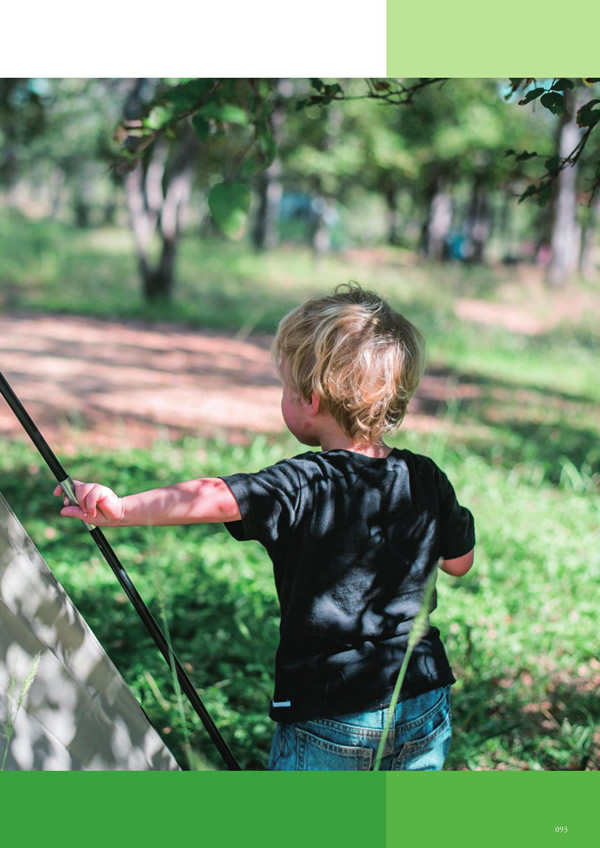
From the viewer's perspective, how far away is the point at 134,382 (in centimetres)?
755

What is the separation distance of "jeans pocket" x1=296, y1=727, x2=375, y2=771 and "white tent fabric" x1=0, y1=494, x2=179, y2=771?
0.34 meters

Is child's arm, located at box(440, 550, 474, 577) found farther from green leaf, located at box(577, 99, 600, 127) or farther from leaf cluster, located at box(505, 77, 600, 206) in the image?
green leaf, located at box(577, 99, 600, 127)

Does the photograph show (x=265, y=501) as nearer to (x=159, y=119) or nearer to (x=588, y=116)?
(x=588, y=116)

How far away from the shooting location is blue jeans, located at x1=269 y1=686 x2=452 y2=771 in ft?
5.23

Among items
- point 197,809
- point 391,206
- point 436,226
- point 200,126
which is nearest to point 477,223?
point 391,206

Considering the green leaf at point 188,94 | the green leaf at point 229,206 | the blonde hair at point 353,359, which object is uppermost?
the green leaf at point 188,94

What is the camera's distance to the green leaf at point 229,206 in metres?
2.30

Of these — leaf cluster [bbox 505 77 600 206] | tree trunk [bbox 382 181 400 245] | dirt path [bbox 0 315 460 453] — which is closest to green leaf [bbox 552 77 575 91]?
leaf cluster [bbox 505 77 600 206]

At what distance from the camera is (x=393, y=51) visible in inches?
80.6

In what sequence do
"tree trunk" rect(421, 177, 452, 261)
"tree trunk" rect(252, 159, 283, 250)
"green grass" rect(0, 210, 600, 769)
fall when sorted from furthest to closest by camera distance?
1. "tree trunk" rect(421, 177, 452, 261)
2. "tree trunk" rect(252, 159, 283, 250)
3. "green grass" rect(0, 210, 600, 769)

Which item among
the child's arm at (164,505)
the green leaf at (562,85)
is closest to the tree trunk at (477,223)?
the green leaf at (562,85)

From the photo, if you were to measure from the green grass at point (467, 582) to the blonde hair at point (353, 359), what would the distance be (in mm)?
513

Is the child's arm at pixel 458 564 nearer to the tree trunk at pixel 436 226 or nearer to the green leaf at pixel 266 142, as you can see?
the green leaf at pixel 266 142

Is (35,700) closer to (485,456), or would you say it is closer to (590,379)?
(485,456)
